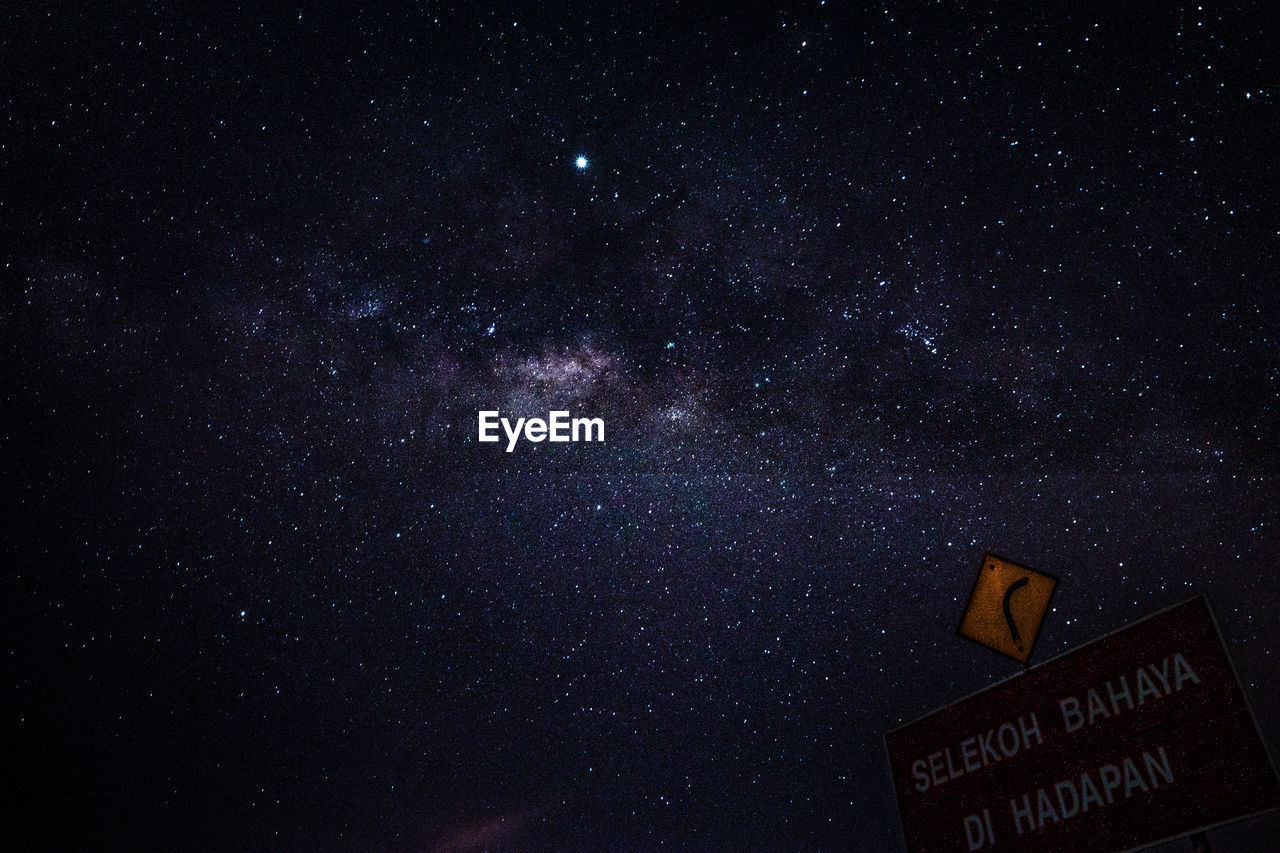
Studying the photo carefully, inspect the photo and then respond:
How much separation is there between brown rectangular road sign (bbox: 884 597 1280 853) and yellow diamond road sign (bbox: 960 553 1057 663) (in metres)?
0.16

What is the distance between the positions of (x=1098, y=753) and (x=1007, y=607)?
0.69 m

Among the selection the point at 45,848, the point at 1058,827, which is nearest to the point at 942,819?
the point at 1058,827

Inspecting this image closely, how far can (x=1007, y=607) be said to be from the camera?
11.6 ft

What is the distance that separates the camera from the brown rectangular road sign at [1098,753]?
8.60ft

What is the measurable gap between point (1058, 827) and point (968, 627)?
0.86 meters

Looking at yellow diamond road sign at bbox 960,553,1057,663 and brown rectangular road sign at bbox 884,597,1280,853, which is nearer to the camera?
brown rectangular road sign at bbox 884,597,1280,853

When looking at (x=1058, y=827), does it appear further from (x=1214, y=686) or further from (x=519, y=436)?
(x=519, y=436)

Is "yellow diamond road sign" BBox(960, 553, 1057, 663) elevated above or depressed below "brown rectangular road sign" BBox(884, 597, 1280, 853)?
above

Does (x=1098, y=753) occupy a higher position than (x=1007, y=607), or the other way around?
(x=1007, y=607)

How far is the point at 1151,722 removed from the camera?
9.34 feet

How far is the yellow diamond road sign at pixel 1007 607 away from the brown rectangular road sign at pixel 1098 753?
16 cm

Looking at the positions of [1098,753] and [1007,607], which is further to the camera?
Answer: [1007,607]

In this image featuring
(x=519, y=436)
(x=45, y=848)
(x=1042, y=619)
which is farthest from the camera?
(x=45, y=848)

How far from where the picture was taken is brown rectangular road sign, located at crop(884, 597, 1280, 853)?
2621 mm
